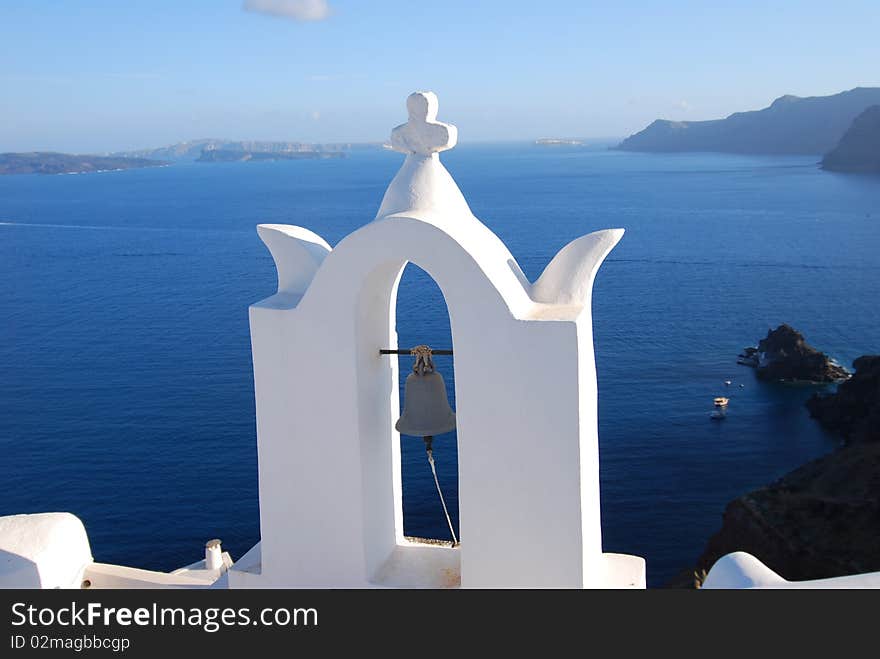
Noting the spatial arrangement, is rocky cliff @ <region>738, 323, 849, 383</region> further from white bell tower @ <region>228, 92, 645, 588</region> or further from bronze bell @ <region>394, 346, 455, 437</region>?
white bell tower @ <region>228, 92, 645, 588</region>

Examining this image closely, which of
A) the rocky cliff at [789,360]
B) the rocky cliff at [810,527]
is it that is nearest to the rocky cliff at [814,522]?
the rocky cliff at [810,527]

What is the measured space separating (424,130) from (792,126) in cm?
18136

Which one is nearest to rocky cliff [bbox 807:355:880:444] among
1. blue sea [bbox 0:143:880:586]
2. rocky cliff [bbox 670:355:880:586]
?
blue sea [bbox 0:143:880:586]

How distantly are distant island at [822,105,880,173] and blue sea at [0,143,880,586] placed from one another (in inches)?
1063

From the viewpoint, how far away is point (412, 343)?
41.6 m

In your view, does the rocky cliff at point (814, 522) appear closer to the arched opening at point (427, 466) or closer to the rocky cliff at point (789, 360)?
the arched opening at point (427, 466)

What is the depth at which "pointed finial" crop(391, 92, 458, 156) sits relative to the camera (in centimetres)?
486

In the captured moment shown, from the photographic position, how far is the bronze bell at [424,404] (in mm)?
5496

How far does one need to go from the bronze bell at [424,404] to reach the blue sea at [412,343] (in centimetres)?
70

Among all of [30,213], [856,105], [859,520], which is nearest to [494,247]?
[859,520]

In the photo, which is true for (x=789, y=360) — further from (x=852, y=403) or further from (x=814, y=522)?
(x=814, y=522)
